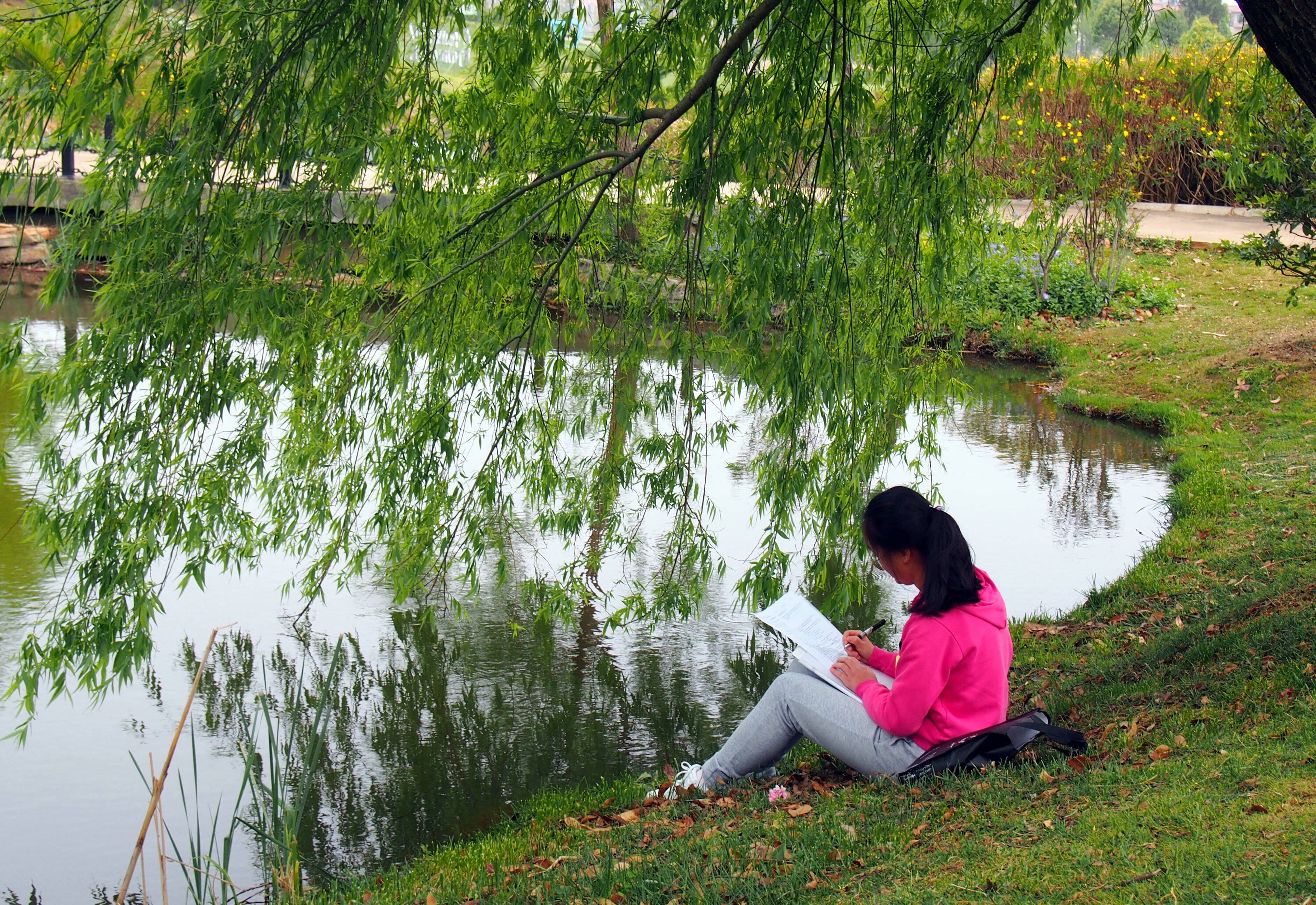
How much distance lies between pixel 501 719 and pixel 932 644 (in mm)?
2900

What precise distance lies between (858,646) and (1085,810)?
102 centimetres

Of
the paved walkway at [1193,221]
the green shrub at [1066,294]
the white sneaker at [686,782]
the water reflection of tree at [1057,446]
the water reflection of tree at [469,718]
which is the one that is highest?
the paved walkway at [1193,221]

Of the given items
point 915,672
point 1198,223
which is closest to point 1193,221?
point 1198,223

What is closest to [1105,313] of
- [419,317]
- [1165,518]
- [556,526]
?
[1165,518]

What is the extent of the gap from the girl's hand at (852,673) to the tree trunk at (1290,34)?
2327 mm

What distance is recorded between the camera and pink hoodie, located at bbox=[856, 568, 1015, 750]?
3592 mm

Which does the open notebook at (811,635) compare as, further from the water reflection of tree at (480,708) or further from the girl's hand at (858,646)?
the water reflection of tree at (480,708)

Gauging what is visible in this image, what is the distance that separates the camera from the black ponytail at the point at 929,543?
11.8 feet

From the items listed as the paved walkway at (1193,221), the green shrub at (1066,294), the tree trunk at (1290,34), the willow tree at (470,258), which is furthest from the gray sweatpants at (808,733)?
the paved walkway at (1193,221)

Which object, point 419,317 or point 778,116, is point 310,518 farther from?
point 778,116

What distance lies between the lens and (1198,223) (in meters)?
20.8

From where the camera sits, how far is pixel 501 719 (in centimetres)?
580

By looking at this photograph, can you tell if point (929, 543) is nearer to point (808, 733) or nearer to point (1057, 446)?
point (808, 733)

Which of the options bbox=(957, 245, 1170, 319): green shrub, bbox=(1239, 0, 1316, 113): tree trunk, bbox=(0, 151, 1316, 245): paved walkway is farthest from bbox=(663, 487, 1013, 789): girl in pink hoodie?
bbox=(0, 151, 1316, 245): paved walkway
